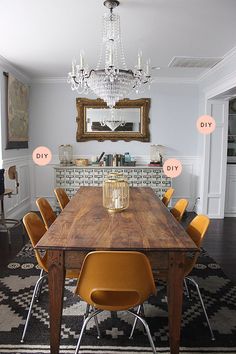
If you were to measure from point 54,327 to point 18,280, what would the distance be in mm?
1251

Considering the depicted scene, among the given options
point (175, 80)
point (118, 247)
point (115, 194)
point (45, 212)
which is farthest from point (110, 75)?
point (175, 80)

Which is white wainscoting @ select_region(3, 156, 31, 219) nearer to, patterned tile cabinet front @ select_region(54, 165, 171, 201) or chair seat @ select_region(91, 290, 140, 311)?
patterned tile cabinet front @ select_region(54, 165, 171, 201)

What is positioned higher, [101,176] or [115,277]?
[101,176]

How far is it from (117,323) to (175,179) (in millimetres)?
3702

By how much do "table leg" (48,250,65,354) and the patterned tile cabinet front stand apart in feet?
11.4

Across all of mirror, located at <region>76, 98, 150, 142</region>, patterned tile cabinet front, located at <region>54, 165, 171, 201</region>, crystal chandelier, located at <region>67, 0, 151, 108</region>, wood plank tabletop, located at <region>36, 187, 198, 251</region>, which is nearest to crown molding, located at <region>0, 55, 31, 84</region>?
mirror, located at <region>76, 98, 150, 142</region>

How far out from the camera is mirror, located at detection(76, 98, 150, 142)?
17.7ft

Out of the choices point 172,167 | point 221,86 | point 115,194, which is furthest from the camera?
point 172,167

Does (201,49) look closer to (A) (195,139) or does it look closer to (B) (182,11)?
(B) (182,11)

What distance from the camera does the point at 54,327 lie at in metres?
1.72

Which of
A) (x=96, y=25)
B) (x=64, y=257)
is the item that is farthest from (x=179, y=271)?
(x=96, y=25)

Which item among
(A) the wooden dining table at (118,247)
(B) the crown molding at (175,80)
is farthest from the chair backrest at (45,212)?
(B) the crown molding at (175,80)

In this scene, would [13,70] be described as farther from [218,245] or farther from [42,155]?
[218,245]

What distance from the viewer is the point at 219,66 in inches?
163
